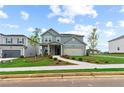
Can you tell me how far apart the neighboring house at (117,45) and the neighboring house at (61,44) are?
11441 millimetres

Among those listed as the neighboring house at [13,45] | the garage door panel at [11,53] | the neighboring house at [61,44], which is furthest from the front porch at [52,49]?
the garage door panel at [11,53]

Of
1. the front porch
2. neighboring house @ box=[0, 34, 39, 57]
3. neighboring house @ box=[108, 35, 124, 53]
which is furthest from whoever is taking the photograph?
neighboring house @ box=[108, 35, 124, 53]

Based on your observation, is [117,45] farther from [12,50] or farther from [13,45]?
[12,50]

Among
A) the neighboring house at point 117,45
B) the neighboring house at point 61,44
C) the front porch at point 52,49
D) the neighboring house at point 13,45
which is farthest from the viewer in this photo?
the neighboring house at point 117,45

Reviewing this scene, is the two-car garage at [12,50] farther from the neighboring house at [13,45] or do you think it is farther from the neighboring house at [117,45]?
the neighboring house at [117,45]

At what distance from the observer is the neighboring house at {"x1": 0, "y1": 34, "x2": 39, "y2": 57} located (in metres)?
43.8

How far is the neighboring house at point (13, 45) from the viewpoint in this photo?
144 ft

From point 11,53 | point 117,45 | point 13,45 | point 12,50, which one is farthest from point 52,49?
point 117,45

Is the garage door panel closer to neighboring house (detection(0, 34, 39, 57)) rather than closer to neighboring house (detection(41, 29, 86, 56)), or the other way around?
neighboring house (detection(0, 34, 39, 57))

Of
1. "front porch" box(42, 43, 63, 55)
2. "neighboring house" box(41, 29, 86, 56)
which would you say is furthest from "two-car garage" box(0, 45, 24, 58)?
"front porch" box(42, 43, 63, 55)

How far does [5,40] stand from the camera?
44969mm

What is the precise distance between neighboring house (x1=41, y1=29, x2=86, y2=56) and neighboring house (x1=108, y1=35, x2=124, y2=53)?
11.4m
